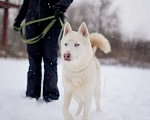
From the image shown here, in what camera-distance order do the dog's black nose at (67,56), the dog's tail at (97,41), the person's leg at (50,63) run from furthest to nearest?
the person's leg at (50,63)
the dog's tail at (97,41)
the dog's black nose at (67,56)

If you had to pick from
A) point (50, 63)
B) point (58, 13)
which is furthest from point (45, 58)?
point (58, 13)

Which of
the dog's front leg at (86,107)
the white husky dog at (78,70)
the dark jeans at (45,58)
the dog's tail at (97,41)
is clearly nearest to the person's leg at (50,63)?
the dark jeans at (45,58)

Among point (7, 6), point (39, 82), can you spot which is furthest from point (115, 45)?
point (39, 82)

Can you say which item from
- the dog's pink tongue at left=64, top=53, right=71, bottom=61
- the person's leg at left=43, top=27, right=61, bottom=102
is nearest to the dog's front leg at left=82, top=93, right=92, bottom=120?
the dog's pink tongue at left=64, top=53, right=71, bottom=61

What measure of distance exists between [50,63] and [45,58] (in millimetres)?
69

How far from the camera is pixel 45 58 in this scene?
2.32 meters

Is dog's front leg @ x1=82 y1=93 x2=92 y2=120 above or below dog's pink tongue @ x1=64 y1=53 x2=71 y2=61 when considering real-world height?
below

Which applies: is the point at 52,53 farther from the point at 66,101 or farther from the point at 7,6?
the point at 7,6

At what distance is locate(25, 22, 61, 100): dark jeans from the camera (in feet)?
7.44

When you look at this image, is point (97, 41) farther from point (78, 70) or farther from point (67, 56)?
point (67, 56)

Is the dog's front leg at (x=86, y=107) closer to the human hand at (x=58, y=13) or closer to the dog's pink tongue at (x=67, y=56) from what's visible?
the dog's pink tongue at (x=67, y=56)

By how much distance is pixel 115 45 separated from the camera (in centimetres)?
661

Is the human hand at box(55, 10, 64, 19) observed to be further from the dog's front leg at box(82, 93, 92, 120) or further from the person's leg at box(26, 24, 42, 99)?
the dog's front leg at box(82, 93, 92, 120)

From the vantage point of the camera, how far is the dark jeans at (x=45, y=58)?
7.44 feet
